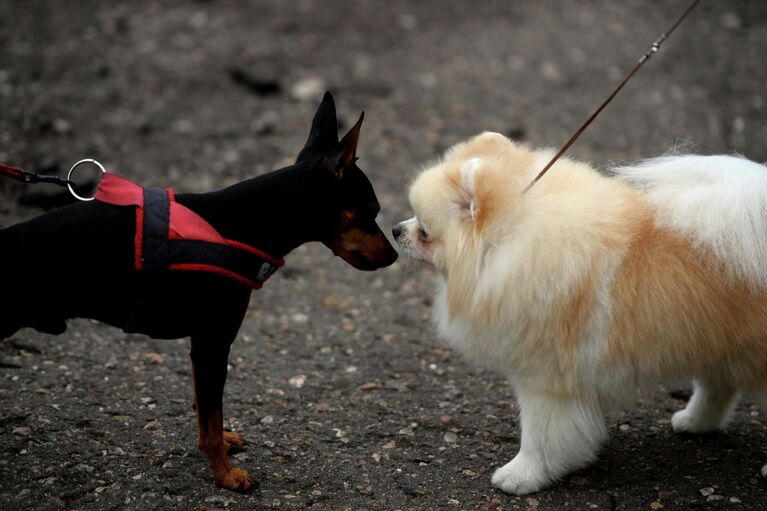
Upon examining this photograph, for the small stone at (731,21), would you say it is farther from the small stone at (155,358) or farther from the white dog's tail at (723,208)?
the small stone at (155,358)

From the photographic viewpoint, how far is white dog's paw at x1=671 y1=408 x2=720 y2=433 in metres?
3.58

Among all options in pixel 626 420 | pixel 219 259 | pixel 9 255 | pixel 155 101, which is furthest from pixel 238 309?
pixel 155 101

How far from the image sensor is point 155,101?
691 centimetres

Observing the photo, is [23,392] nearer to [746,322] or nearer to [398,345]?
[398,345]

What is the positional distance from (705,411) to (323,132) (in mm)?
2185

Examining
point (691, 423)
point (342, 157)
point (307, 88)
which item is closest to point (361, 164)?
point (307, 88)

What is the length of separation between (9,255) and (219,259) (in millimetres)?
759

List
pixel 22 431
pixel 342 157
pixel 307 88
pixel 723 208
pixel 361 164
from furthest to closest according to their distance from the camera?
1. pixel 307 88
2. pixel 361 164
3. pixel 22 431
4. pixel 342 157
5. pixel 723 208

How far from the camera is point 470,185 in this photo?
9.43 feet

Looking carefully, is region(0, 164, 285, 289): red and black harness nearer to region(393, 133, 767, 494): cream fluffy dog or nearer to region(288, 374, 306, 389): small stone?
region(393, 133, 767, 494): cream fluffy dog

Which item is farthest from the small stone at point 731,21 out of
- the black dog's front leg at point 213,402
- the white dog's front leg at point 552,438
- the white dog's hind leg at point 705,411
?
the black dog's front leg at point 213,402

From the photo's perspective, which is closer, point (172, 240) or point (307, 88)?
point (172, 240)

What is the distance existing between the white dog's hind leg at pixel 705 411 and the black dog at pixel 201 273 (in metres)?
1.69

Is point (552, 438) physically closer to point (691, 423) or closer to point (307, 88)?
point (691, 423)
